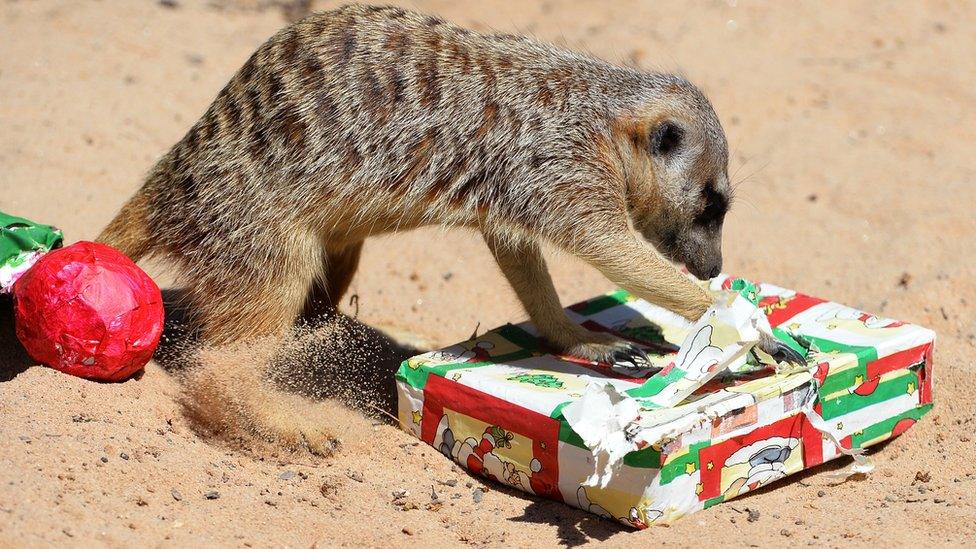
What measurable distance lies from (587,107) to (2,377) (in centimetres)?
238

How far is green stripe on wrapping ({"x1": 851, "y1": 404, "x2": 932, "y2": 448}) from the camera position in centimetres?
383

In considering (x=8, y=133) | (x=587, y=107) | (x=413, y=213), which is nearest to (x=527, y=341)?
(x=413, y=213)

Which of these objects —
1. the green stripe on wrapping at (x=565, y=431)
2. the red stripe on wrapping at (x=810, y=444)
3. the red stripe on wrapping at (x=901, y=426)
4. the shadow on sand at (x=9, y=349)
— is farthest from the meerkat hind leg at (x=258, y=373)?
the red stripe on wrapping at (x=901, y=426)

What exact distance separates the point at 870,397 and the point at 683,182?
1.07m

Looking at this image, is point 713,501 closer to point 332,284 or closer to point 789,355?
point 789,355

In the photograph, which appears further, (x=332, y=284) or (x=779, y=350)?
(x=332, y=284)

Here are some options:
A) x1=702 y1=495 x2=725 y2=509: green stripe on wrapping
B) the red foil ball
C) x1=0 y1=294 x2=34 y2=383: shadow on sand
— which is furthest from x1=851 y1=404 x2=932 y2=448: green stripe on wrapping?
x1=0 y1=294 x2=34 y2=383: shadow on sand

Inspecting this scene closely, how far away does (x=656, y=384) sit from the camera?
138 inches

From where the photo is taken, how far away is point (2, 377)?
379 cm

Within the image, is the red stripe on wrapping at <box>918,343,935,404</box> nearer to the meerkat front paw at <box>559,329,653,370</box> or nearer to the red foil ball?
the meerkat front paw at <box>559,329,653,370</box>

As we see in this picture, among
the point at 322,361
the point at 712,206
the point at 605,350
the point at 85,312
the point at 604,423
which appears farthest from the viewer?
the point at 322,361

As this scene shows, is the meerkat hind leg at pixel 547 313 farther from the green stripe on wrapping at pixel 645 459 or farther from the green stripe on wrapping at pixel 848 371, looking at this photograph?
the green stripe on wrapping at pixel 645 459

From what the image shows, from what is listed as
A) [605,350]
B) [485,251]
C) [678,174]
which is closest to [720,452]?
[605,350]

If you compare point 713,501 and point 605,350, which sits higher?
point 605,350
